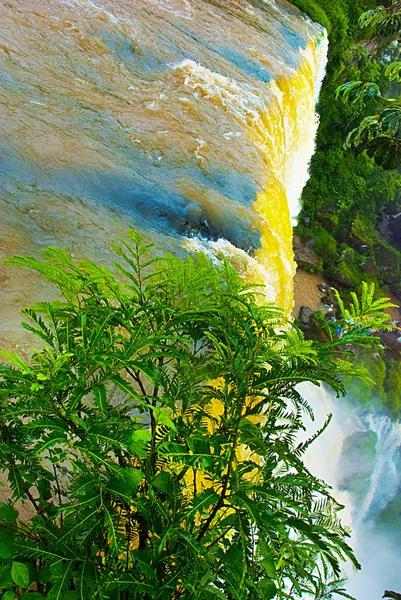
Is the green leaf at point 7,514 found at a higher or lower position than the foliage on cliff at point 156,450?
lower

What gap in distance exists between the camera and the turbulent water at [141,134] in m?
4.25

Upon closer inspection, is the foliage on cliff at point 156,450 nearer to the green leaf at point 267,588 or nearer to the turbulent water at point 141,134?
the green leaf at point 267,588

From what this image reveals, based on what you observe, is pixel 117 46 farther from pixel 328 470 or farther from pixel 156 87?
pixel 328 470

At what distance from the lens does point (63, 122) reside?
496 cm

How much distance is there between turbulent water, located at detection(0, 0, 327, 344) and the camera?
4.25 m

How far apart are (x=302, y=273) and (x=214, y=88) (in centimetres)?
541

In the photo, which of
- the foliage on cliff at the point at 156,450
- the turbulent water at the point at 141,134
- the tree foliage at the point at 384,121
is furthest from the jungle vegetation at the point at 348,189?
the foliage on cliff at the point at 156,450

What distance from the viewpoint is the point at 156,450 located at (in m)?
1.24

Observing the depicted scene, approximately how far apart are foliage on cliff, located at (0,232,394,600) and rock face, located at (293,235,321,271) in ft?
30.6

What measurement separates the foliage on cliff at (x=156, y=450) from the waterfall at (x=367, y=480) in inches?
226

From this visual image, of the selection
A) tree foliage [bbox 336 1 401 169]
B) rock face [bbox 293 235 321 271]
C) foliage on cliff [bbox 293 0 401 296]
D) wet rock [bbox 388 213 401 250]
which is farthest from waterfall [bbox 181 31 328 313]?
wet rock [bbox 388 213 401 250]

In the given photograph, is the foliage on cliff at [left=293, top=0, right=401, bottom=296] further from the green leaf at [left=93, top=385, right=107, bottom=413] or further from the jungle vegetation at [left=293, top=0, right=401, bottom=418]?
the green leaf at [left=93, top=385, right=107, bottom=413]

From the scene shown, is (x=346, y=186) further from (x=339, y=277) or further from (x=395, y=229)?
(x=339, y=277)

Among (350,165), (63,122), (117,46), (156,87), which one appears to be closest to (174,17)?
(117,46)
